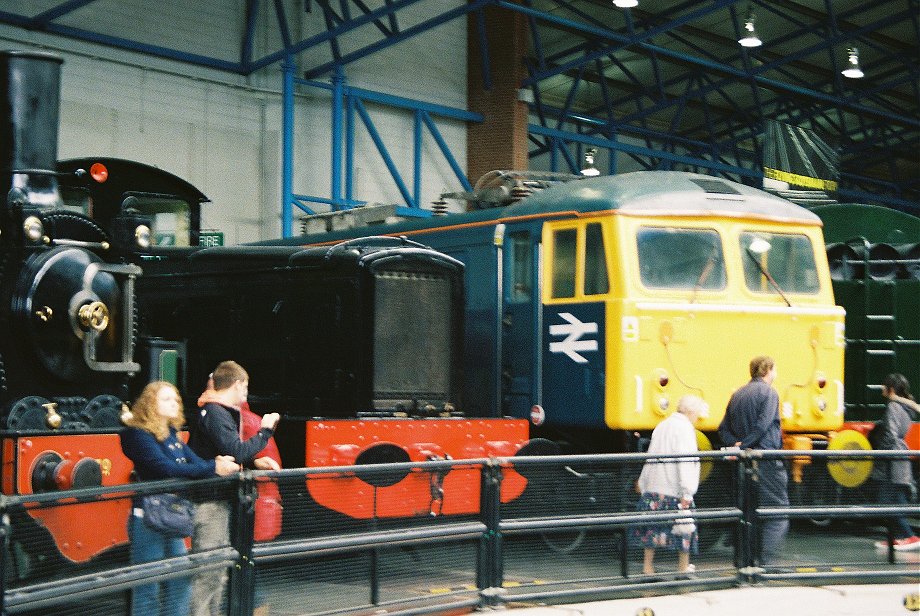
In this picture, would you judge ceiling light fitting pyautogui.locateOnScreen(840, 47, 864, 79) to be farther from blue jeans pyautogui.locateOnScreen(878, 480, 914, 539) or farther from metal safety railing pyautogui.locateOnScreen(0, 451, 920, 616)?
metal safety railing pyautogui.locateOnScreen(0, 451, 920, 616)

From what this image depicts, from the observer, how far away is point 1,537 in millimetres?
5078

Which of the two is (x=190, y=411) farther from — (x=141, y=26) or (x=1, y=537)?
(x=141, y=26)

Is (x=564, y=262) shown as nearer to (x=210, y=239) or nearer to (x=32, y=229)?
(x=210, y=239)

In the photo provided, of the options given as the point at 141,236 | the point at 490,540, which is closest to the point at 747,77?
the point at 141,236

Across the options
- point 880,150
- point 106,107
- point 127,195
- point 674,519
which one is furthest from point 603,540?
point 880,150

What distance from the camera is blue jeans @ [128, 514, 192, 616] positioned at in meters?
6.02

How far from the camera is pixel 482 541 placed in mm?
7891

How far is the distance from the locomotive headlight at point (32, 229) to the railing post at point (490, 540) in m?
3.02

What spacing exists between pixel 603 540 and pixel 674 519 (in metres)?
0.60

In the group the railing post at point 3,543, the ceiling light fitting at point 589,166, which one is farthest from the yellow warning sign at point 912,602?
the ceiling light fitting at point 589,166

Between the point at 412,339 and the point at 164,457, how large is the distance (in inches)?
177

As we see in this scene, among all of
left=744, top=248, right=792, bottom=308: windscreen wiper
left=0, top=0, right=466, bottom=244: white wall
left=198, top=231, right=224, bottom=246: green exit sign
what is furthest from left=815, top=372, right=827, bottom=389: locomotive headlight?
left=0, top=0, right=466, bottom=244: white wall

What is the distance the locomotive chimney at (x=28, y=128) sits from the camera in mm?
8148

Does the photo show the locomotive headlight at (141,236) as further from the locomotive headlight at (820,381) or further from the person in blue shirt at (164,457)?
the locomotive headlight at (820,381)
